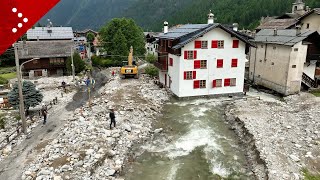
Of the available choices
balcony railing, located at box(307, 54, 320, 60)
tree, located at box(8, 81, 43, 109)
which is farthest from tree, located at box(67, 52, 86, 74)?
balcony railing, located at box(307, 54, 320, 60)

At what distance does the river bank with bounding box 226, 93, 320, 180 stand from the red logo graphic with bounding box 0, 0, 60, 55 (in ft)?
50.6

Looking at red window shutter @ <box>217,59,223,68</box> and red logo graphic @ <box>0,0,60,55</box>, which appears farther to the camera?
red window shutter @ <box>217,59,223,68</box>

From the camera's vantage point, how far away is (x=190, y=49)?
29.6 meters

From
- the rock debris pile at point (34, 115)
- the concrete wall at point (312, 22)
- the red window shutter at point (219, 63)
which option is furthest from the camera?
the concrete wall at point (312, 22)

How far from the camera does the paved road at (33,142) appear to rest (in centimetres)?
1510

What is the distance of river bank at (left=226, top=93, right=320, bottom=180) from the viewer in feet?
52.7

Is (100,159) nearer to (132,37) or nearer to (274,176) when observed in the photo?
(274,176)

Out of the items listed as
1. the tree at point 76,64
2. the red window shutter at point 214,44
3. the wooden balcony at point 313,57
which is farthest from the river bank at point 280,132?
the tree at point 76,64

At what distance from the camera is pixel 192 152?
741 inches

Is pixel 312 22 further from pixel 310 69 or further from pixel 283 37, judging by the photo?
pixel 283 37

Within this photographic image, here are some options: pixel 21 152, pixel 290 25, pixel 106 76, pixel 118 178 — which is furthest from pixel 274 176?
pixel 290 25

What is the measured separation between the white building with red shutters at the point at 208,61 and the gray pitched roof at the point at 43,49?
2650 cm

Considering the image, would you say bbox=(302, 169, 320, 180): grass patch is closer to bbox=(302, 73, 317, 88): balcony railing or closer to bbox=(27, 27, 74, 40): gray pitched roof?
bbox=(302, 73, 317, 88): balcony railing

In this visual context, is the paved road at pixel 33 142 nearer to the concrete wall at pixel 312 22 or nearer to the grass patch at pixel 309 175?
the grass patch at pixel 309 175
